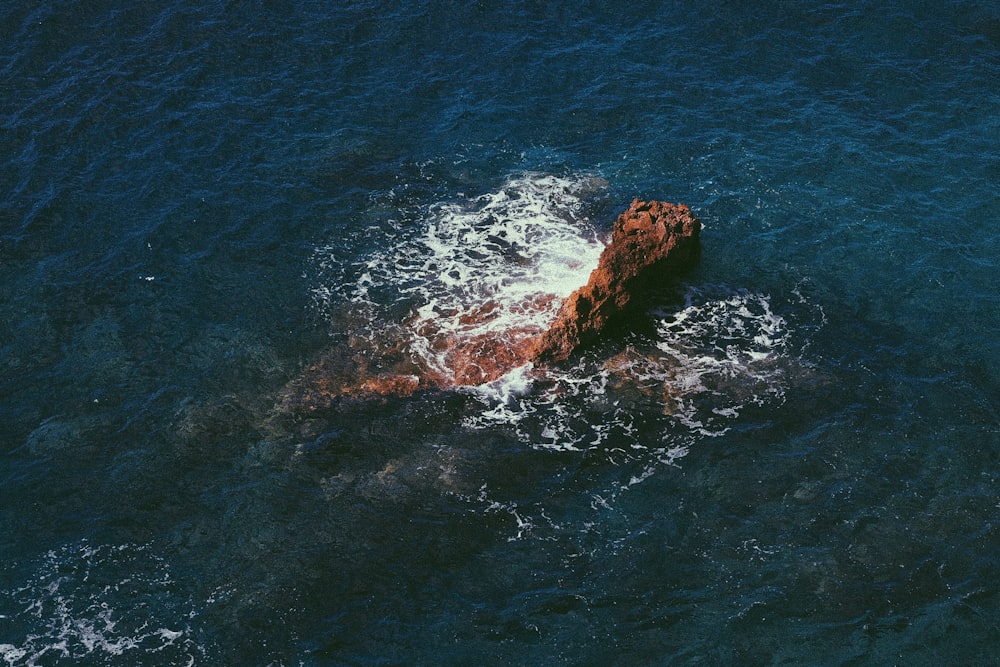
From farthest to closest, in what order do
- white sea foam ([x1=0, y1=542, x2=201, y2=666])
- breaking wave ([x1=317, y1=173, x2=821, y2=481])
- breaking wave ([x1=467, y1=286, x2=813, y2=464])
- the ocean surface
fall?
1. breaking wave ([x1=317, y1=173, x2=821, y2=481])
2. breaking wave ([x1=467, y1=286, x2=813, y2=464])
3. the ocean surface
4. white sea foam ([x1=0, y1=542, x2=201, y2=666])

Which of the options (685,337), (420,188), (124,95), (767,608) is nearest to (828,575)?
(767,608)

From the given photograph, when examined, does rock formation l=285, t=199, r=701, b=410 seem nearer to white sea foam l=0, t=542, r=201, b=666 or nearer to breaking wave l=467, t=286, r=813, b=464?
breaking wave l=467, t=286, r=813, b=464

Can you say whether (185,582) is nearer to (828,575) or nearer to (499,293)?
(499,293)

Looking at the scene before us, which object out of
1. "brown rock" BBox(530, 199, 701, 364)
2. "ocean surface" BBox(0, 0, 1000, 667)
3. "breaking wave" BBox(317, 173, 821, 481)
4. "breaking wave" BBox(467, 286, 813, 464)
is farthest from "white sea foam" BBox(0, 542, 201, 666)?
"brown rock" BBox(530, 199, 701, 364)

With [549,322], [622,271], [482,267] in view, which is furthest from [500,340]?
[622,271]

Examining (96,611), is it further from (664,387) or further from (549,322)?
(664,387)
